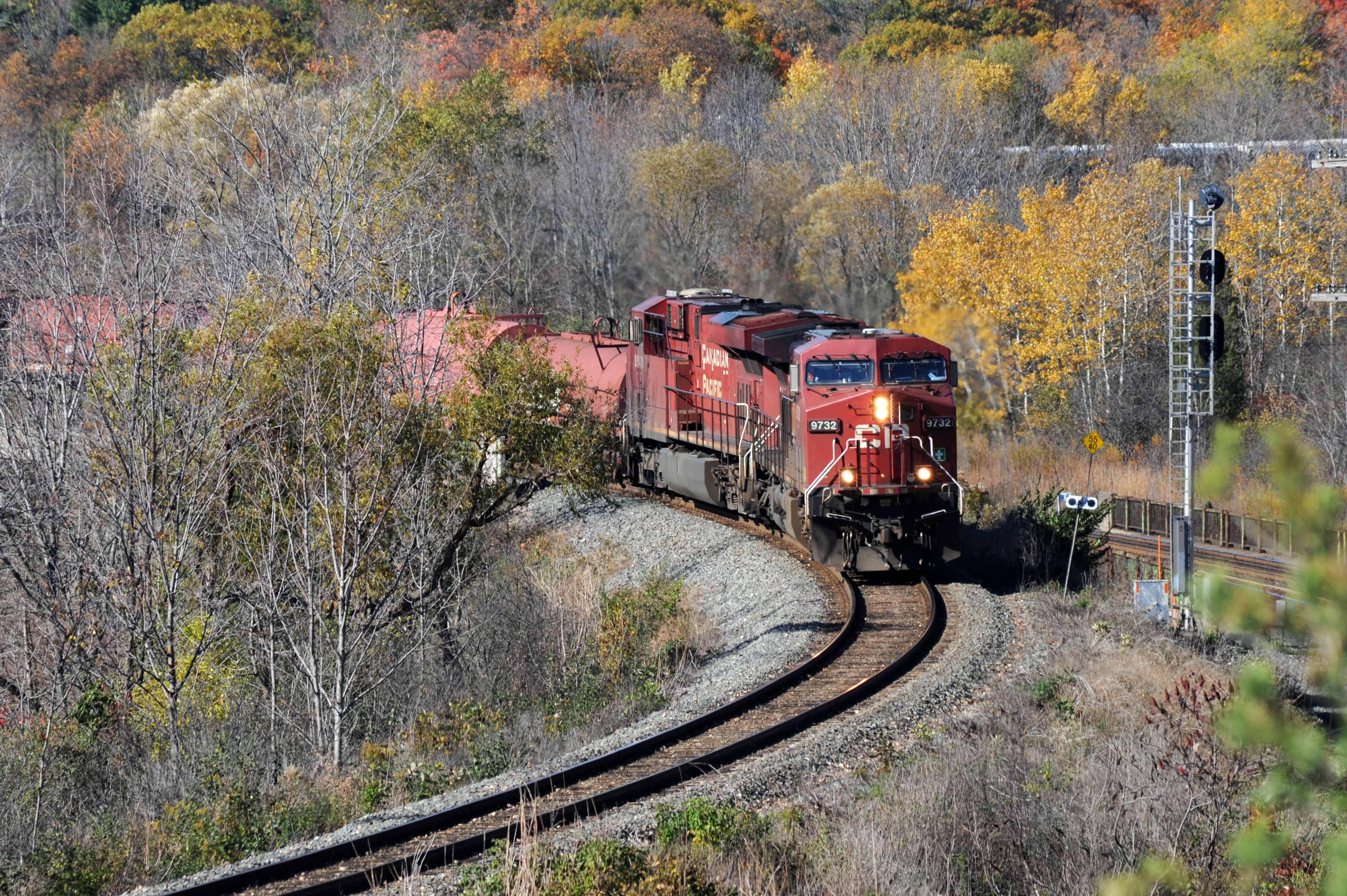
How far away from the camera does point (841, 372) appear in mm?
18562

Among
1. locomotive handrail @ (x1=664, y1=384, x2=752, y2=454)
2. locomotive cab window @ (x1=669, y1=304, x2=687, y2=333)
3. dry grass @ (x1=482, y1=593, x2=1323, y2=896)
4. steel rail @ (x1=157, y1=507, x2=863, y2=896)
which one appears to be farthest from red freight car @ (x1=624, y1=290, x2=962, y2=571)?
dry grass @ (x1=482, y1=593, x2=1323, y2=896)

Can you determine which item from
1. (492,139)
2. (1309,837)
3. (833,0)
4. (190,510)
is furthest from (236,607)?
(833,0)

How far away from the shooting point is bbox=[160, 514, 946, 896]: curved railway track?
9.36 meters

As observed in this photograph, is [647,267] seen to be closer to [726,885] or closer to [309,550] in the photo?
[309,550]

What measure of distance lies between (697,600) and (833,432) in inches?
149

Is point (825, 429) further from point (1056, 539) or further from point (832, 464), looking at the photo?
point (1056, 539)

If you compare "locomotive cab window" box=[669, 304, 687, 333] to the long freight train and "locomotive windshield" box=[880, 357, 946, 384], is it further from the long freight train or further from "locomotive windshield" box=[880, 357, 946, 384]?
"locomotive windshield" box=[880, 357, 946, 384]

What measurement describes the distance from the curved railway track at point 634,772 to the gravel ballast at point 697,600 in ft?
1.09

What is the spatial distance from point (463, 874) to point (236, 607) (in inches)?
491

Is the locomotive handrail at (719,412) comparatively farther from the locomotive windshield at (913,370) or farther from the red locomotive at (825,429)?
the locomotive windshield at (913,370)

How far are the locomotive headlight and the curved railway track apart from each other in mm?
2720

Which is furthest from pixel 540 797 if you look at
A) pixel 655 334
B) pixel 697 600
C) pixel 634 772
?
pixel 655 334

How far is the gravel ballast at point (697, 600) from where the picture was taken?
36.7ft

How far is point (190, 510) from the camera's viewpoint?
1647cm
